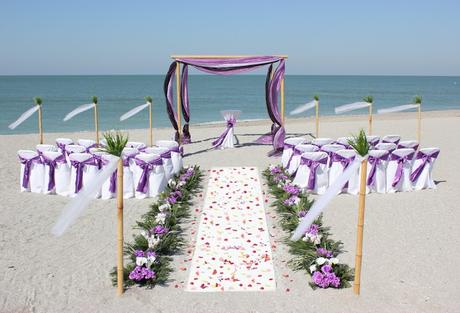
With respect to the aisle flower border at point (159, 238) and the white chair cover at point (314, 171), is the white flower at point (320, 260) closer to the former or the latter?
the aisle flower border at point (159, 238)

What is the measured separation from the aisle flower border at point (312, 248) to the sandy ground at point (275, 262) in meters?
0.14

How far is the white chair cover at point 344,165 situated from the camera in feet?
34.5

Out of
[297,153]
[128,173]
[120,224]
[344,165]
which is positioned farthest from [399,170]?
[120,224]

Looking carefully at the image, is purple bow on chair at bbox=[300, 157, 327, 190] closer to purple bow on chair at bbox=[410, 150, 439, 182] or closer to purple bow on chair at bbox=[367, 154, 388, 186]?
purple bow on chair at bbox=[367, 154, 388, 186]

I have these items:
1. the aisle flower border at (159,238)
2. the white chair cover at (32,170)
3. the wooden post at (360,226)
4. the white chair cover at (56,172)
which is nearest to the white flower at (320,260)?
the wooden post at (360,226)

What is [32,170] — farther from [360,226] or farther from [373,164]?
[360,226]

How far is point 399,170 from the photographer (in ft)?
35.2

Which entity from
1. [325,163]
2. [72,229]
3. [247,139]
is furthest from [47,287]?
[247,139]

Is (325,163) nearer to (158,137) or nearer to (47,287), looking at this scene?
(47,287)

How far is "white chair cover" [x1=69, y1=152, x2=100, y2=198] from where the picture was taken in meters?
10.4

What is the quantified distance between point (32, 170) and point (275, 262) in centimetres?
618

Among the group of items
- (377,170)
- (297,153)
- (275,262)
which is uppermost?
(297,153)

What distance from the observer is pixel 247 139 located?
17.6 metres

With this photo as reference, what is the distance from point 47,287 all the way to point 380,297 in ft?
13.7
